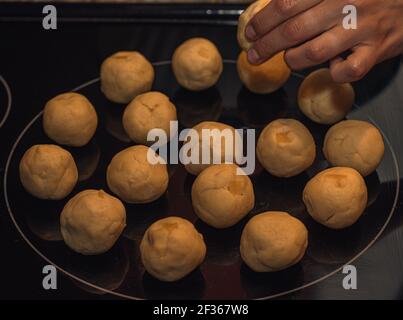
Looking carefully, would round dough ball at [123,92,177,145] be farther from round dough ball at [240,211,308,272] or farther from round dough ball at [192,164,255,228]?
round dough ball at [240,211,308,272]

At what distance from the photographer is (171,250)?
1.37 metres

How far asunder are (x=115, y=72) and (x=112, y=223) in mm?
457

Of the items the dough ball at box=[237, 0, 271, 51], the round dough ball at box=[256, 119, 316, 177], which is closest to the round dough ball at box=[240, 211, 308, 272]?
the round dough ball at box=[256, 119, 316, 177]

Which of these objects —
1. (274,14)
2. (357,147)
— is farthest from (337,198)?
→ (274,14)

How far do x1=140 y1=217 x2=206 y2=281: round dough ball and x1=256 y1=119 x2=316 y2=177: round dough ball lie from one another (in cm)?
27

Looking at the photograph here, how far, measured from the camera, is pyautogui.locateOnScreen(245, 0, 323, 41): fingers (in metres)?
1.48

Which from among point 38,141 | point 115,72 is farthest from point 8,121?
point 115,72

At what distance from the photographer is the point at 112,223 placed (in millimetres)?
1432

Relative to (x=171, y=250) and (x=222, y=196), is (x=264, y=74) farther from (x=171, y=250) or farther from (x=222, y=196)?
(x=171, y=250)

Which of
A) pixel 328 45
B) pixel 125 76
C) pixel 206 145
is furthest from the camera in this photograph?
pixel 125 76

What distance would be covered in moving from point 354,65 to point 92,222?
2.08 ft

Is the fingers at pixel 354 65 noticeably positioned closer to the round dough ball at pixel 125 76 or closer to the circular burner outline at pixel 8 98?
the round dough ball at pixel 125 76

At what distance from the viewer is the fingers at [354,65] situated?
4.84 ft
